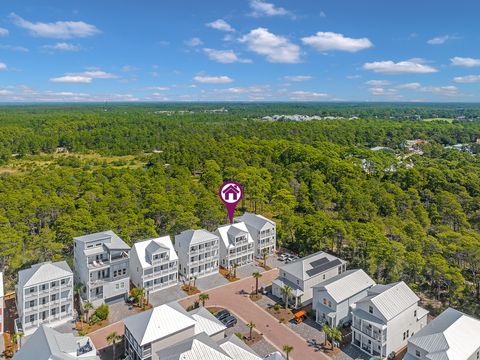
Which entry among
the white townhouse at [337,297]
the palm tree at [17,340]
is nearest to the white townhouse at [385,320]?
the white townhouse at [337,297]

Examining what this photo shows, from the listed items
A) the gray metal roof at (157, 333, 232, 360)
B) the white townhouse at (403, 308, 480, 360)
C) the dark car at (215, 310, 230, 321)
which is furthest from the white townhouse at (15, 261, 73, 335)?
the white townhouse at (403, 308, 480, 360)

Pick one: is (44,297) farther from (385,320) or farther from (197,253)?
(385,320)

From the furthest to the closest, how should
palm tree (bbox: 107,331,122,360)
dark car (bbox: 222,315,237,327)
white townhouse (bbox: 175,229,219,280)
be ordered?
white townhouse (bbox: 175,229,219,280) < dark car (bbox: 222,315,237,327) < palm tree (bbox: 107,331,122,360)

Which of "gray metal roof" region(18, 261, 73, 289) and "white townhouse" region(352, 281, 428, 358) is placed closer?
"white townhouse" region(352, 281, 428, 358)

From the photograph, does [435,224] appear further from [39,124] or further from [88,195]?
[39,124]

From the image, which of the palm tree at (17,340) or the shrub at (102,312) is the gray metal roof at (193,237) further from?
the palm tree at (17,340)

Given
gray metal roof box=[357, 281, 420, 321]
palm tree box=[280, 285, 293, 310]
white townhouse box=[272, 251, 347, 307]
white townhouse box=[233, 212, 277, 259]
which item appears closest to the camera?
gray metal roof box=[357, 281, 420, 321]

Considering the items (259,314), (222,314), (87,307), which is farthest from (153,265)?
(259,314)

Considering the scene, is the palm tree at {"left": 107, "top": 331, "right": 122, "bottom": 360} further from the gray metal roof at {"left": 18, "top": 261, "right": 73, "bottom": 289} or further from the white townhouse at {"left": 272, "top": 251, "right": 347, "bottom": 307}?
the white townhouse at {"left": 272, "top": 251, "right": 347, "bottom": 307}
